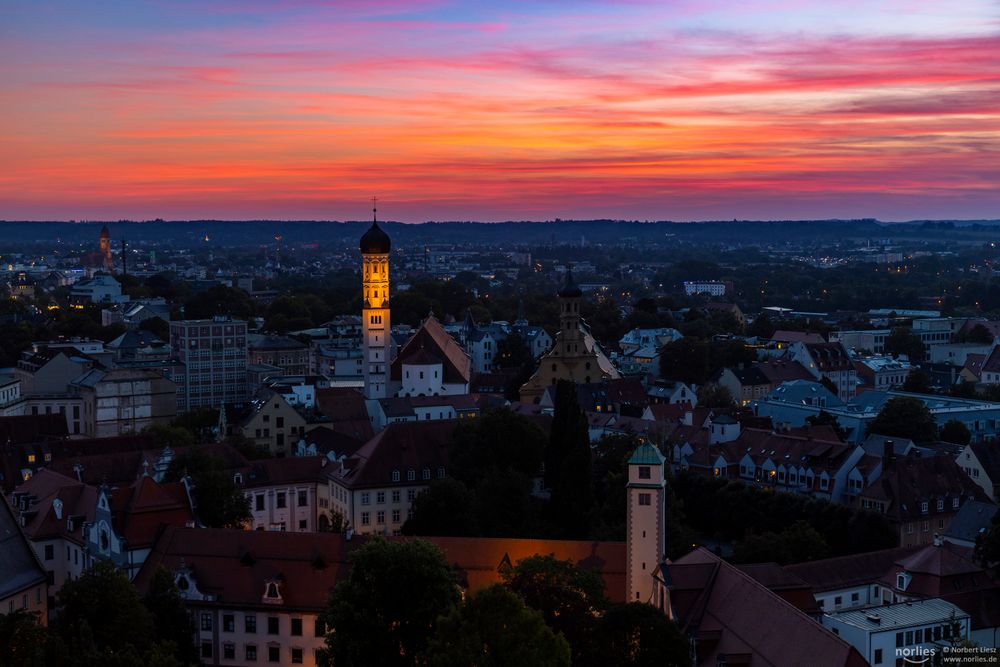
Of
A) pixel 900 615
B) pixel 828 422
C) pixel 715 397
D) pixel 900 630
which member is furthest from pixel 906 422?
pixel 900 630

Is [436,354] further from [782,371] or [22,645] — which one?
[22,645]

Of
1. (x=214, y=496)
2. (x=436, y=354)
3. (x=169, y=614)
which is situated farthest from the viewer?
(x=436, y=354)

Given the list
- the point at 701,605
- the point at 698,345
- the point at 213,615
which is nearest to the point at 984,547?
the point at 701,605

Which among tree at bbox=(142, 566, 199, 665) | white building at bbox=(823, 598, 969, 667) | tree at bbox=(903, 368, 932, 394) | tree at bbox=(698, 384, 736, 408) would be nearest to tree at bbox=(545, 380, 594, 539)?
white building at bbox=(823, 598, 969, 667)

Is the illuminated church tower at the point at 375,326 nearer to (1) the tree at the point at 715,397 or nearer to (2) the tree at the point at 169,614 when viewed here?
(1) the tree at the point at 715,397

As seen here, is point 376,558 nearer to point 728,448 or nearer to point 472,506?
point 472,506

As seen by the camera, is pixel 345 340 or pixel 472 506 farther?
pixel 345 340
